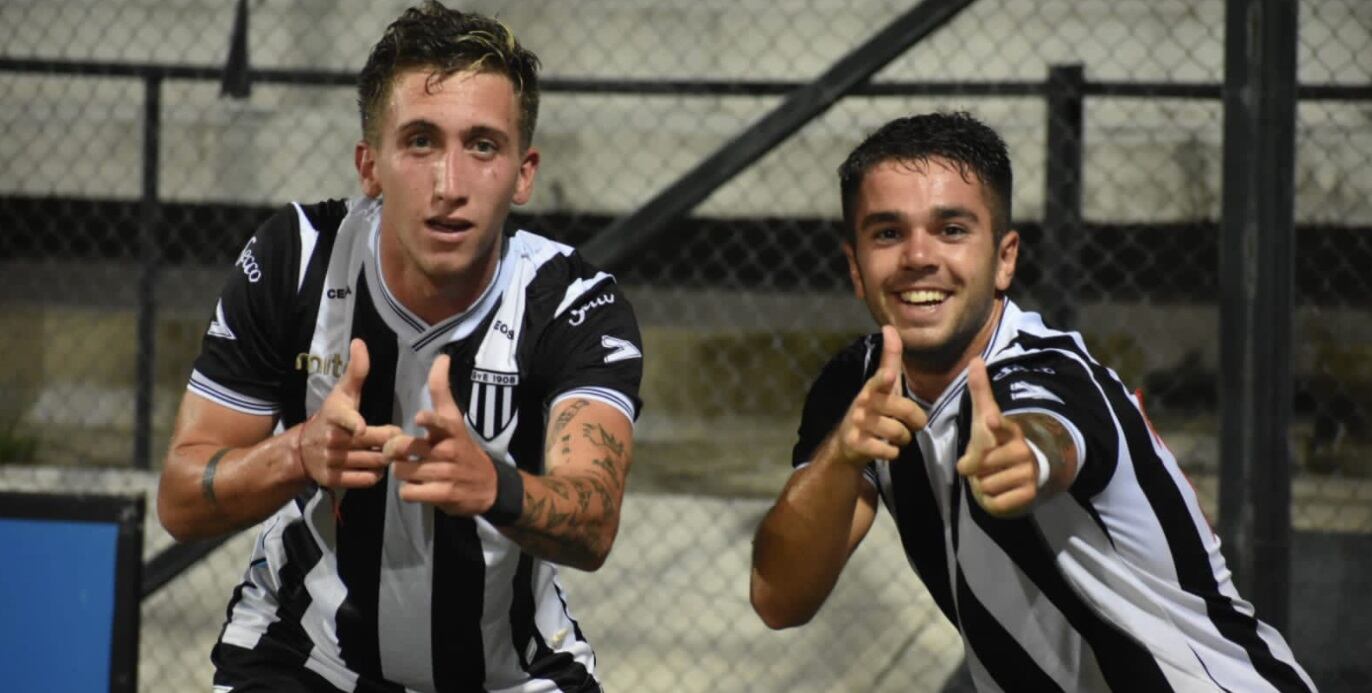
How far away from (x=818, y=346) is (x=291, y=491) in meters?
4.95

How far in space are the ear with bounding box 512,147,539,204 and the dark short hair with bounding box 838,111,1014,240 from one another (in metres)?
0.61

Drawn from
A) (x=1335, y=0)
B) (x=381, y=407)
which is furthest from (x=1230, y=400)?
(x=1335, y=0)

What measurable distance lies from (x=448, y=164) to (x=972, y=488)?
107cm

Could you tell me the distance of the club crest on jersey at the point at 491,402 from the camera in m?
2.98

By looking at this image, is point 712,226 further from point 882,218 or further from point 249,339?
point 249,339

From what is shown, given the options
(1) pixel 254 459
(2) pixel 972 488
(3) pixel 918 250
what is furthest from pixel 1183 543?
(1) pixel 254 459

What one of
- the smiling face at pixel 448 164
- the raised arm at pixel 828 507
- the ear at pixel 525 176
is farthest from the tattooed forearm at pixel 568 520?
the ear at pixel 525 176

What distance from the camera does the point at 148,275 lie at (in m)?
6.30

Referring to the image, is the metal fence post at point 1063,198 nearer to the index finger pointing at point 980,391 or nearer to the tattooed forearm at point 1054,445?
the tattooed forearm at point 1054,445

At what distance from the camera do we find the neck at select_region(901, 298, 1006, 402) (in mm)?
2975

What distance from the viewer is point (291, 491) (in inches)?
105

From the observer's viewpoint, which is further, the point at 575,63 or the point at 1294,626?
the point at 575,63

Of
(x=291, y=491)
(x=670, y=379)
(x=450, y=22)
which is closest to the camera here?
(x=291, y=491)

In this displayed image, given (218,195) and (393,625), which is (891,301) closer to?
(393,625)
